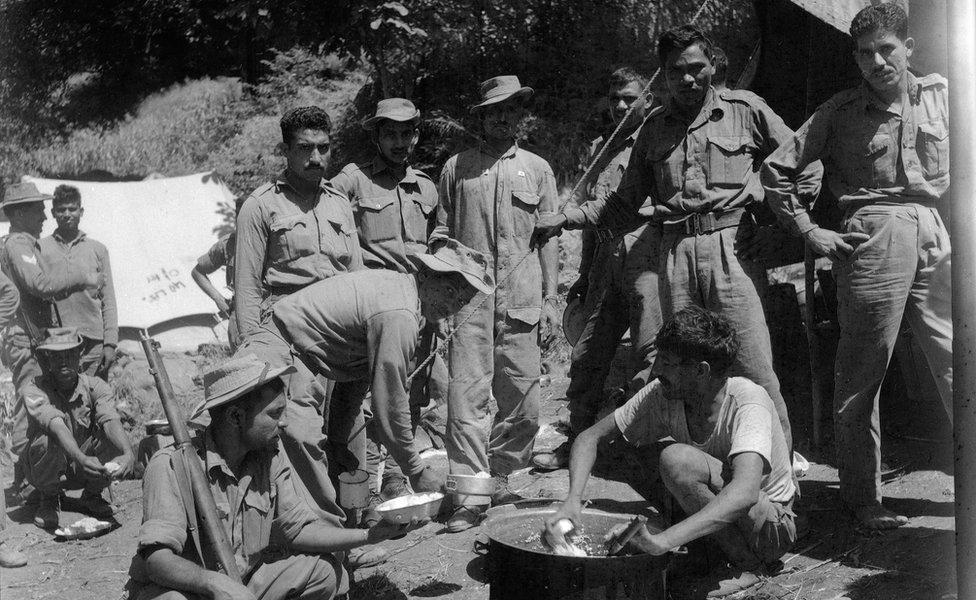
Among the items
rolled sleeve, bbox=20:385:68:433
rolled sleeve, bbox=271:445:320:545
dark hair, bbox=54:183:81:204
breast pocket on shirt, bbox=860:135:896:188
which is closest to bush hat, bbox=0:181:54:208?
dark hair, bbox=54:183:81:204

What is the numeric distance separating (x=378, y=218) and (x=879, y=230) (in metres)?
2.99

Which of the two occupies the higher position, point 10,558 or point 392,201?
point 392,201

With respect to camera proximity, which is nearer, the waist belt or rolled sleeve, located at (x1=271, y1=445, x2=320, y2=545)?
rolled sleeve, located at (x1=271, y1=445, x2=320, y2=545)

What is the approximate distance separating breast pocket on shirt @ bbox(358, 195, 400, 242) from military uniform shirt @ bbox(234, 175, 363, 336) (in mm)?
765

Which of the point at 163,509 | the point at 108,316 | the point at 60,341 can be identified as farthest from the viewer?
the point at 108,316

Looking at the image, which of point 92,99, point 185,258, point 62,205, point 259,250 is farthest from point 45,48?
point 259,250

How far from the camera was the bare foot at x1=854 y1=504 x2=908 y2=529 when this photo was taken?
16.7ft

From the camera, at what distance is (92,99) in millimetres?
14477

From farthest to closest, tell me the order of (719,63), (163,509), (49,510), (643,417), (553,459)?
1. (49,510)
2. (553,459)
3. (719,63)
4. (643,417)
5. (163,509)

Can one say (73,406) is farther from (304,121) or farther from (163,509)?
(163,509)

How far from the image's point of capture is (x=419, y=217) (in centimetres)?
679

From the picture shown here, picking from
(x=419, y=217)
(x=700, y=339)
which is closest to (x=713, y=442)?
(x=700, y=339)

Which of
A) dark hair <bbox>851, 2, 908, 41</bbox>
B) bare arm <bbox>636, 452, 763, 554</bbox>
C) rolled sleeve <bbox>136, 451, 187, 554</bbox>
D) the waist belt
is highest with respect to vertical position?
dark hair <bbox>851, 2, 908, 41</bbox>

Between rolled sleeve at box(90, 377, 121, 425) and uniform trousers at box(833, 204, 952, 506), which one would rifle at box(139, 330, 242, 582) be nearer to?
uniform trousers at box(833, 204, 952, 506)
